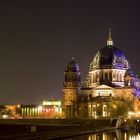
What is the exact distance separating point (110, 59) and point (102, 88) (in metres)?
10.9

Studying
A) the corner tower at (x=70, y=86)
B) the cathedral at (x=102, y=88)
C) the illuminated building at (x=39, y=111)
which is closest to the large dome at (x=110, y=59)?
the cathedral at (x=102, y=88)

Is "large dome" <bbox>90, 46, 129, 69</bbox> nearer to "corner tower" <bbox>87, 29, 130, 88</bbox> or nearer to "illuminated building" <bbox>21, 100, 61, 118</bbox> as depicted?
"corner tower" <bbox>87, 29, 130, 88</bbox>

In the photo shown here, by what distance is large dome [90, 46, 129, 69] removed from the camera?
169 meters

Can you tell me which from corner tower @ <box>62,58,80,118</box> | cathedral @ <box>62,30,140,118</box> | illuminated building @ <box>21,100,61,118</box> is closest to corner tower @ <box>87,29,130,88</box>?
cathedral @ <box>62,30,140,118</box>

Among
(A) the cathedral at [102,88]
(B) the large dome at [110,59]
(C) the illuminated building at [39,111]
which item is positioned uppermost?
(B) the large dome at [110,59]

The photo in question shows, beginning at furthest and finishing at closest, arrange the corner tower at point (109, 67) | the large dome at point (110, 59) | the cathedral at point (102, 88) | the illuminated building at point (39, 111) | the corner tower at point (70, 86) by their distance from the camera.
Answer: the illuminated building at point (39, 111)
the large dome at point (110, 59)
the corner tower at point (109, 67)
the corner tower at point (70, 86)
the cathedral at point (102, 88)

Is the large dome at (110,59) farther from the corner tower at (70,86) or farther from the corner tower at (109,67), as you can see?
the corner tower at (70,86)

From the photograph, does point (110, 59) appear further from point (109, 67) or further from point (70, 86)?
point (70, 86)

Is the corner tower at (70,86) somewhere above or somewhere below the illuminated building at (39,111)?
above

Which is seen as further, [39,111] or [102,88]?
[39,111]

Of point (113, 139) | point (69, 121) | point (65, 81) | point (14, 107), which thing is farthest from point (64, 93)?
point (113, 139)

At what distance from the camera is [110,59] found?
554ft

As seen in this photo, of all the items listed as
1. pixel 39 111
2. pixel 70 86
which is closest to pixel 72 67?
pixel 70 86

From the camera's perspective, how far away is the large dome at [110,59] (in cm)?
16875
